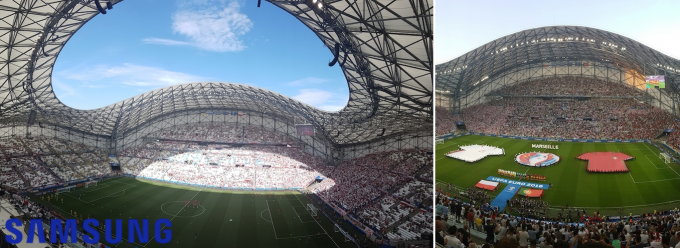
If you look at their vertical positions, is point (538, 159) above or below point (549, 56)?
below

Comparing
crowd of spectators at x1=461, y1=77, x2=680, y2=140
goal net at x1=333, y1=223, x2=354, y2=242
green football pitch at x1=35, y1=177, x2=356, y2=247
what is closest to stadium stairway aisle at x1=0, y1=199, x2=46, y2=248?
green football pitch at x1=35, y1=177, x2=356, y2=247

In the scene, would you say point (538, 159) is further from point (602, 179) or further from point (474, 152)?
point (474, 152)

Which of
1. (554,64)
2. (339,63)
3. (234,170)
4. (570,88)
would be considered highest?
(339,63)

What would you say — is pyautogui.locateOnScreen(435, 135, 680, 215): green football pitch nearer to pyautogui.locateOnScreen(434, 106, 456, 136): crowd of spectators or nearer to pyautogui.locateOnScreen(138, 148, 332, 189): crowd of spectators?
pyautogui.locateOnScreen(434, 106, 456, 136): crowd of spectators

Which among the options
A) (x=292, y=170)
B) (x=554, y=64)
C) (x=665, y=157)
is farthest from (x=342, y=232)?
(x=292, y=170)

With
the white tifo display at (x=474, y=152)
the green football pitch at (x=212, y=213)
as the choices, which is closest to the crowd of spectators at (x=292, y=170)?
the green football pitch at (x=212, y=213)

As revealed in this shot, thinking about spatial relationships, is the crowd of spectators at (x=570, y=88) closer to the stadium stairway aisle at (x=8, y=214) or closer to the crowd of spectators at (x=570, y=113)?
the crowd of spectators at (x=570, y=113)
